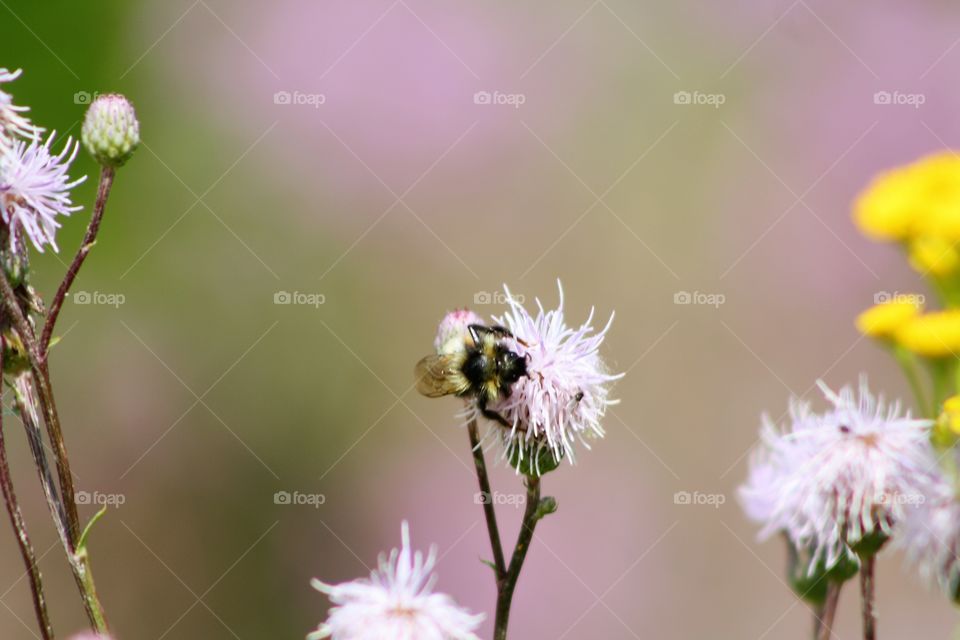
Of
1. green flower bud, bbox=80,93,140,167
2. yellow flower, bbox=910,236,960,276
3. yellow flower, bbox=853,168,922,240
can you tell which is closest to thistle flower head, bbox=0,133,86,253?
green flower bud, bbox=80,93,140,167

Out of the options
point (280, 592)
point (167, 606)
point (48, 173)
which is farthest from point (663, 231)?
point (48, 173)

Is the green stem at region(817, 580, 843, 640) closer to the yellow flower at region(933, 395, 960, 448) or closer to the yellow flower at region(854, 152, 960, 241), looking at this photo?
the yellow flower at region(933, 395, 960, 448)

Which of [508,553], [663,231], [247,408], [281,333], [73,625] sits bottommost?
[73,625]

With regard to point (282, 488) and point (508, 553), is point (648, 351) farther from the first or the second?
point (282, 488)

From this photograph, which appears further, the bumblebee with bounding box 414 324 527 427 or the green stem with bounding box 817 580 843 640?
the bumblebee with bounding box 414 324 527 427

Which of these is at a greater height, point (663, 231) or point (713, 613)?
point (663, 231)

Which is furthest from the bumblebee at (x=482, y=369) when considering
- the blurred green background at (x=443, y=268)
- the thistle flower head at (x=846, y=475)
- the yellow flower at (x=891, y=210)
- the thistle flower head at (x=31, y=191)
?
the blurred green background at (x=443, y=268)
